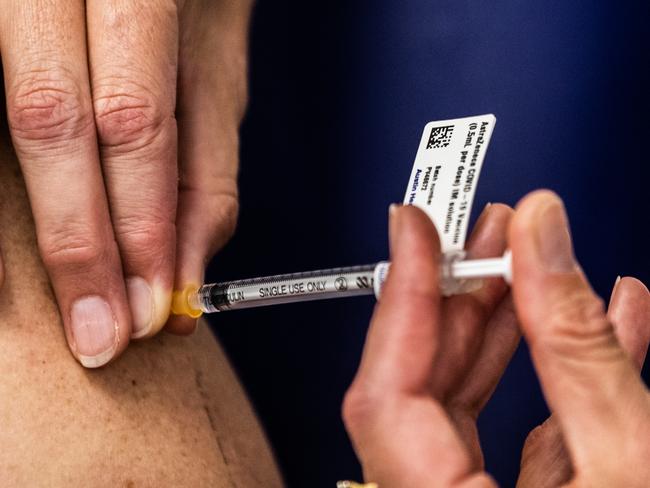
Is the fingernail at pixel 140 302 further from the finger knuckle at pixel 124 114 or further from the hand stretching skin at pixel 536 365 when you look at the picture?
the hand stretching skin at pixel 536 365

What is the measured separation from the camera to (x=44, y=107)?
81 centimetres

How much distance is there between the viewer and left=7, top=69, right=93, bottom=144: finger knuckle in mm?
810

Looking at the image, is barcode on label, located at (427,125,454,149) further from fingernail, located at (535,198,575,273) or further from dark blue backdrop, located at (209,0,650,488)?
dark blue backdrop, located at (209,0,650,488)

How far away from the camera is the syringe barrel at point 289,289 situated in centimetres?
81

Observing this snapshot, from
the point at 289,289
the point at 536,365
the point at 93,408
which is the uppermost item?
→ the point at 536,365

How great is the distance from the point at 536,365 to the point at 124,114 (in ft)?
1.63

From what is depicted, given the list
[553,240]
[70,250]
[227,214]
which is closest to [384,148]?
[227,214]

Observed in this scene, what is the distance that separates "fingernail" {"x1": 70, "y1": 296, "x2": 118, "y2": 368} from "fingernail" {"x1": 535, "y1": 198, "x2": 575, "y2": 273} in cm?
47

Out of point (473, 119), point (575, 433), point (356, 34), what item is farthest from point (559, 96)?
point (575, 433)

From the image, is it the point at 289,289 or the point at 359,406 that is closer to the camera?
the point at 359,406

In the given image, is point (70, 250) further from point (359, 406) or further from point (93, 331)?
point (359, 406)

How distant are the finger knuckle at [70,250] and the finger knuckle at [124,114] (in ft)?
0.35

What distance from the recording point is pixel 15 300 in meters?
0.84

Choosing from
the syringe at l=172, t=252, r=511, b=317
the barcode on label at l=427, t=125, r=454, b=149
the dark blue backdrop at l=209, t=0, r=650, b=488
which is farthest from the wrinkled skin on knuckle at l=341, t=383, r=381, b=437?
the dark blue backdrop at l=209, t=0, r=650, b=488
